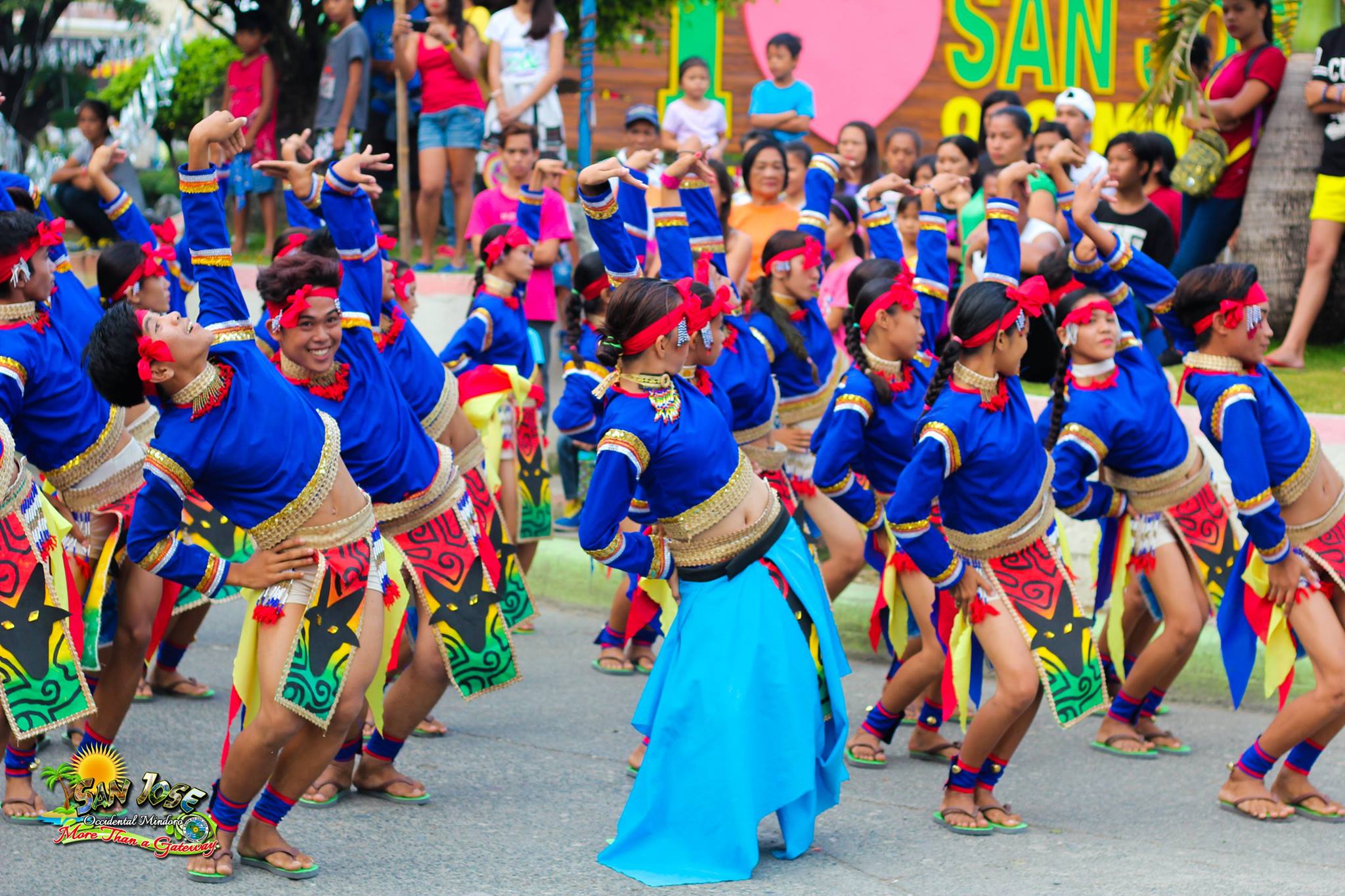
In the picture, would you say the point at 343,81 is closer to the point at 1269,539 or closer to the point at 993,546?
the point at 993,546

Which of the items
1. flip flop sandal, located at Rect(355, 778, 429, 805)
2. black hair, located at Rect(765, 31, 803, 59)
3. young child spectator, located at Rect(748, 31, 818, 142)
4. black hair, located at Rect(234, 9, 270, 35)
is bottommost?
flip flop sandal, located at Rect(355, 778, 429, 805)

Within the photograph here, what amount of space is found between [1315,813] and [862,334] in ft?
7.86

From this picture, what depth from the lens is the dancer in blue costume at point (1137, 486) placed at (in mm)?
5914

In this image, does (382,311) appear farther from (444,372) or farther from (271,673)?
(271,673)

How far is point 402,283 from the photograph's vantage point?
7.25 m

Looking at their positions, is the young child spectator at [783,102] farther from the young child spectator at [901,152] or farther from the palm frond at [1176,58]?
the palm frond at [1176,58]

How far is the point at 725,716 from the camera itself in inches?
182

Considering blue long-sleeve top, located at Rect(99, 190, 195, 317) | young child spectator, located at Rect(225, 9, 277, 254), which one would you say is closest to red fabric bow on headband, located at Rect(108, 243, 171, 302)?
blue long-sleeve top, located at Rect(99, 190, 195, 317)

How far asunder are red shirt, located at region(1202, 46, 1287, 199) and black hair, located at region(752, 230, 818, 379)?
4163 millimetres

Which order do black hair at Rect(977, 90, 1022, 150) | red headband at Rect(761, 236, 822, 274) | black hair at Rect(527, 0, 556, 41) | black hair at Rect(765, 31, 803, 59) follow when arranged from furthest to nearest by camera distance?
1. black hair at Rect(527, 0, 556, 41)
2. black hair at Rect(765, 31, 803, 59)
3. black hair at Rect(977, 90, 1022, 150)
4. red headband at Rect(761, 236, 822, 274)

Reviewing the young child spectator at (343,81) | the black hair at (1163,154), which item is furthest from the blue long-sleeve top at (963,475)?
the young child spectator at (343,81)

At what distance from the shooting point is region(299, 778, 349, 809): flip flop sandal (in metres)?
5.34

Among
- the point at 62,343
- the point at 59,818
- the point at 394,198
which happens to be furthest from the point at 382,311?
the point at 394,198

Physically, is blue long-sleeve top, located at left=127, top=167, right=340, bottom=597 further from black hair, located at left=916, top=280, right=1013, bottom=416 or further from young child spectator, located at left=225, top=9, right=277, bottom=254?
young child spectator, located at left=225, top=9, right=277, bottom=254
